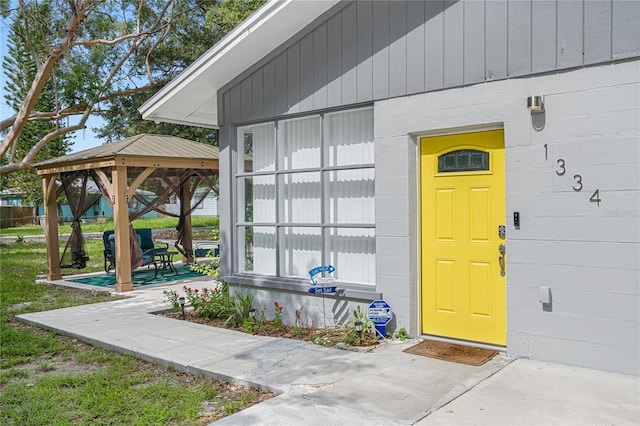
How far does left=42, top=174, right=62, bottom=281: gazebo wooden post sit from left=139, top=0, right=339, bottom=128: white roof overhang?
219 inches

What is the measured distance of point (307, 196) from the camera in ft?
21.8

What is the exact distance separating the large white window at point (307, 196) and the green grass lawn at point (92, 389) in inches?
88.8

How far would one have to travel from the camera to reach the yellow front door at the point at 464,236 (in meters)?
5.07

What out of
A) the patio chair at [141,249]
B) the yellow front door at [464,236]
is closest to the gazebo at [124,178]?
the patio chair at [141,249]

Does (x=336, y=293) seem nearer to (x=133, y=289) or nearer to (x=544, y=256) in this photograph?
(x=544, y=256)

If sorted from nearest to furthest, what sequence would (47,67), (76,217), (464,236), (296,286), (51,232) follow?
(464,236) < (296,286) < (51,232) < (76,217) < (47,67)

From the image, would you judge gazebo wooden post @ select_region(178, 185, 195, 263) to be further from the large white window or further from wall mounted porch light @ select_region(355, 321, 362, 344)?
wall mounted porch light @ select_region(355, 321, 362, 344)

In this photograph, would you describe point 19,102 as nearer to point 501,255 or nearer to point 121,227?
point 121,227

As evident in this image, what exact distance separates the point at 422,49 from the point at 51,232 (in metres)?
9.97

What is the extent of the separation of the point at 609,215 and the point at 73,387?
16.5ft

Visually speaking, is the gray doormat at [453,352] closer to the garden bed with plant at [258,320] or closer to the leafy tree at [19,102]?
the garden bed with plant at [258,320]

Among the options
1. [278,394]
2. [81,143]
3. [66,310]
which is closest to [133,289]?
[66,310]

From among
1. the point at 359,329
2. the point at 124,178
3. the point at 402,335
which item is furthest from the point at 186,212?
the point at 402,335

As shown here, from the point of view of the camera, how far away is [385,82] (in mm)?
5703
